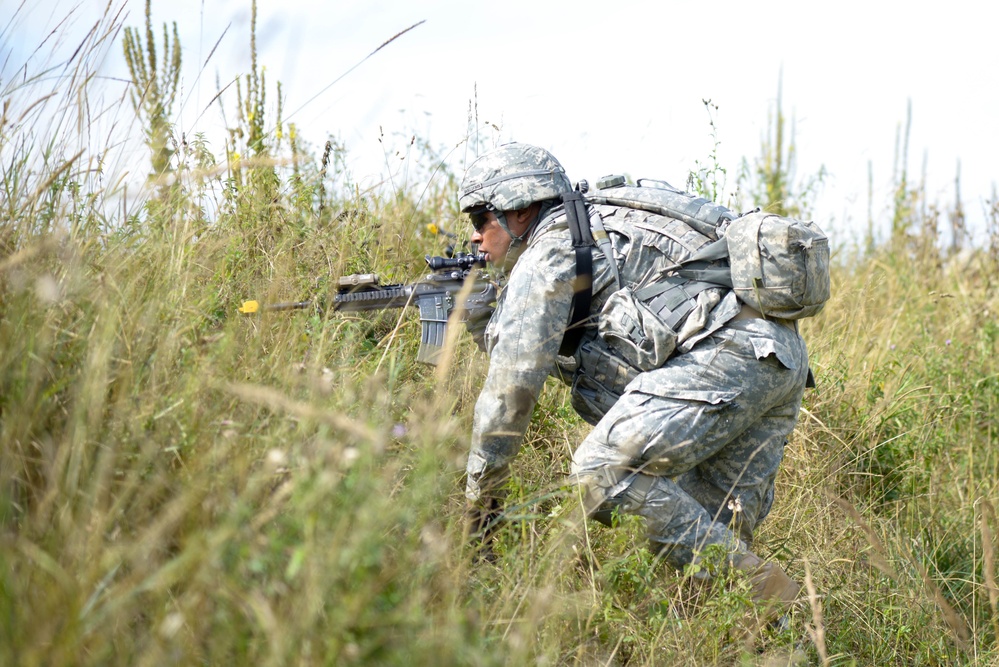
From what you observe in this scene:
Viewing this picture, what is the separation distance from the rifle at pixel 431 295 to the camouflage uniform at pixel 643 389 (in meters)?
0.27

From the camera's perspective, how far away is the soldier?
348 centimetres

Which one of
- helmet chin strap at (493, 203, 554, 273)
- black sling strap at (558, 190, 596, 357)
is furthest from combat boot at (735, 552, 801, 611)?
helmet chin strap at (493, 203, 554, 273)

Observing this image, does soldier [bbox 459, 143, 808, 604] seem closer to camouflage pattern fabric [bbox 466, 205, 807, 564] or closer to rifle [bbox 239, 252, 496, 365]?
camouflage pattern fabric [bbox 466, 205, 807, 564]

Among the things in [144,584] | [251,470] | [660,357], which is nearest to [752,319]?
[660,357]

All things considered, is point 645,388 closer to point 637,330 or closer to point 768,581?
point 637,330

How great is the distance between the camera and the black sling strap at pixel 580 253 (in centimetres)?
362

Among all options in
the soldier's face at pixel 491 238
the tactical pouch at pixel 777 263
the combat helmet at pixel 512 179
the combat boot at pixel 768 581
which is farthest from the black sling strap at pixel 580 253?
the combat boot at pixel 768 581

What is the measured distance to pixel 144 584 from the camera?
1.70 m

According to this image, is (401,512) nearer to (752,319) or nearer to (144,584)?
(144,584)

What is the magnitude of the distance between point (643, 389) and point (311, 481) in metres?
1.92

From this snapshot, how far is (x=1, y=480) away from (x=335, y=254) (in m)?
2.35

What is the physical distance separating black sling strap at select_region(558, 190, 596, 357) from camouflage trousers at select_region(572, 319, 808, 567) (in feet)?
1.15

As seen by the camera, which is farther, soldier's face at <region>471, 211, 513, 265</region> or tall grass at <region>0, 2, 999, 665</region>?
soldier's face at <region>471, 211, 513, 265</region>

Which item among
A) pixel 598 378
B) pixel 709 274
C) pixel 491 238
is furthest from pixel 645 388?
pixel 491 238
